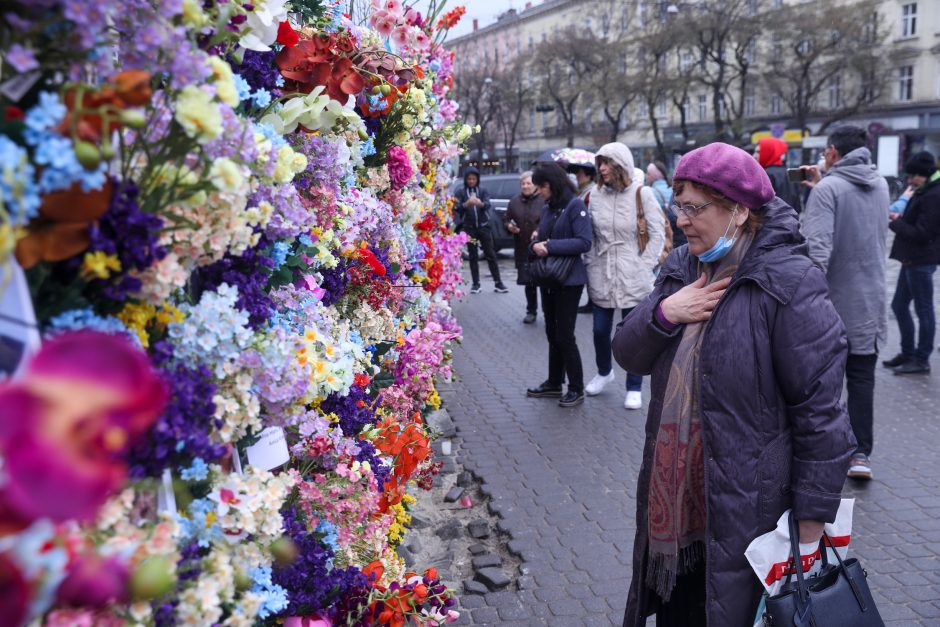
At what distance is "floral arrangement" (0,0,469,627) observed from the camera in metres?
0.77

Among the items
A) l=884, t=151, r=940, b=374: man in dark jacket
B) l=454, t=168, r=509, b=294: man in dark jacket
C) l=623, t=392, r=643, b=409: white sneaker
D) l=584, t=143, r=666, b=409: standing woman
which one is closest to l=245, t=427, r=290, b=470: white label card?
l=584, t=143, r=666, b=409: standing woman

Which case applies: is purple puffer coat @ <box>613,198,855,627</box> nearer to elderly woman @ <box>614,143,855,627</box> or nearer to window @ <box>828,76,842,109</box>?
elderly woman @ <box>614,143,855,627</box>

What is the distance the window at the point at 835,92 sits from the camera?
42281 mm

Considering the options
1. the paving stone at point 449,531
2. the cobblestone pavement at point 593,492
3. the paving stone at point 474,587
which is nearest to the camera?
the cobblestone pavement at point 593,492

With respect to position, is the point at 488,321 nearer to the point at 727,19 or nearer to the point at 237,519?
the point at 237,519

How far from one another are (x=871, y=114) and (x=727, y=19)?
11.7m

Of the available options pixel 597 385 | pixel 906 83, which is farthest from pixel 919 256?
pixel 906 83

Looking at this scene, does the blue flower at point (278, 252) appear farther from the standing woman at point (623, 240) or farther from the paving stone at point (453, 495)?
the standing woman at point (623, 240)

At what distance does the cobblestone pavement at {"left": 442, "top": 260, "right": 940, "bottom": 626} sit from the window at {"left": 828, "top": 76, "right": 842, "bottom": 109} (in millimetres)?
39002

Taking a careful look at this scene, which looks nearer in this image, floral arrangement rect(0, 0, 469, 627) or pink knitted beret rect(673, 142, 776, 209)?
floral arrangement rect(0, 0, 469, 627)

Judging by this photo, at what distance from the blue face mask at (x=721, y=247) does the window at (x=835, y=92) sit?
44.8 m

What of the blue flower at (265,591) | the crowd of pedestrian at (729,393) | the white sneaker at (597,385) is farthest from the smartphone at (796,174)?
the blue flower at (265,591)

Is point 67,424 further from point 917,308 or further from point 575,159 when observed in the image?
point 917,308

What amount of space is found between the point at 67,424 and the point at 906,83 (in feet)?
166
